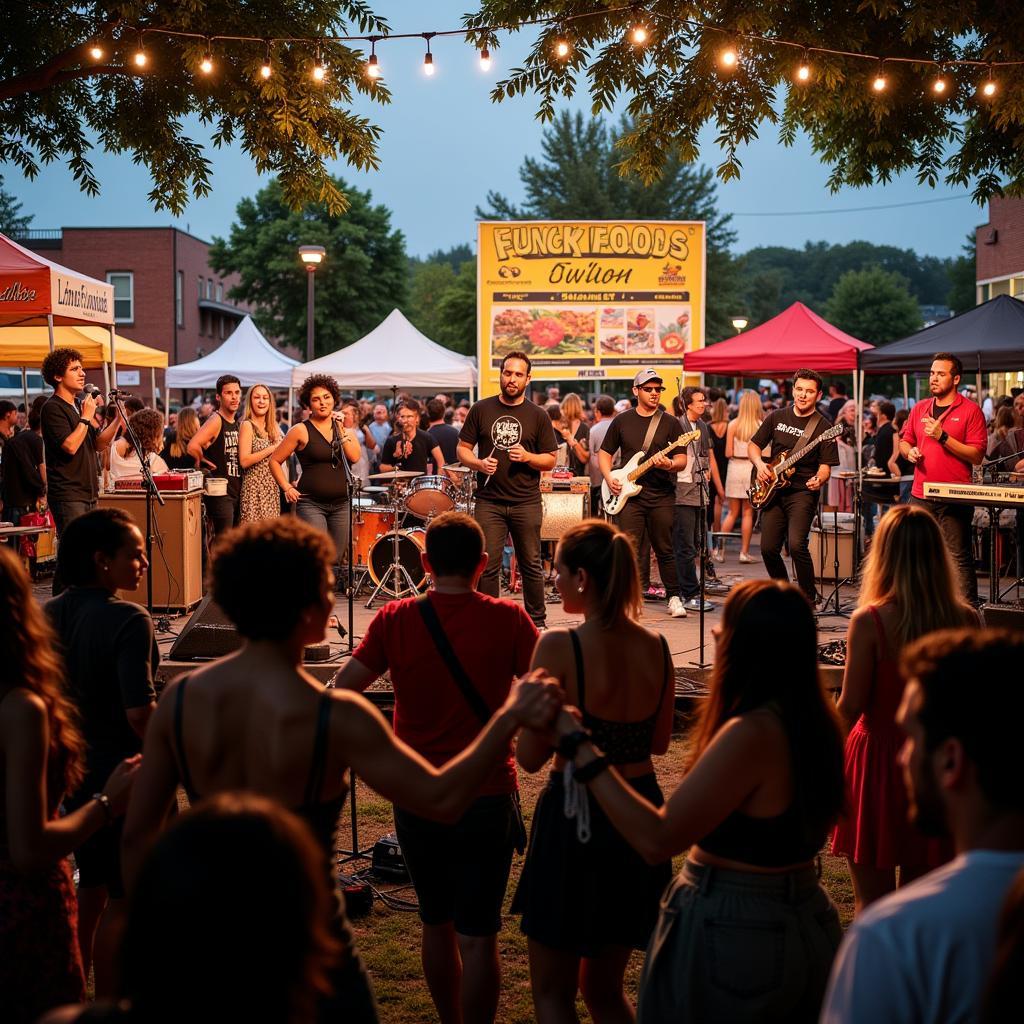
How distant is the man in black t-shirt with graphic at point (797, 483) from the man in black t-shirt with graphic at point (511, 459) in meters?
1.97

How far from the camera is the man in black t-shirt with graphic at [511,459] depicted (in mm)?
9148

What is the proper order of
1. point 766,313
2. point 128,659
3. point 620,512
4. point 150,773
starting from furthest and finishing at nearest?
point 766,313 < point 620,512 < point 128,659 < point 150,773

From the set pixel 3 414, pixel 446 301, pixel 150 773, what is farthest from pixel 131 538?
pixel 446 301

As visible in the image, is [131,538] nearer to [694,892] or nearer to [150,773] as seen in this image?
[150,773]

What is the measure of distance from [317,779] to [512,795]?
1421mm

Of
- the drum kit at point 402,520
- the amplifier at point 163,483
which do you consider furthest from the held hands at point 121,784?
the amplifier at point 163,483

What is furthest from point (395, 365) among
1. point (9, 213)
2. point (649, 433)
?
point (9, 213)

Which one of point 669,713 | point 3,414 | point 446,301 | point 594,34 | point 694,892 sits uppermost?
point 446,301

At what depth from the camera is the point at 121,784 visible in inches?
110

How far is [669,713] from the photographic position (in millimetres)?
3543

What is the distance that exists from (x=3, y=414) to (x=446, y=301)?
156 ft

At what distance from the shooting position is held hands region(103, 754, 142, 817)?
2.79 m

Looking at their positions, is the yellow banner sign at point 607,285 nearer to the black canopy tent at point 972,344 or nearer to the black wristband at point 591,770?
the black canopy tent at point 972,344

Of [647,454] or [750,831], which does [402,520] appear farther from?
[750,831]
